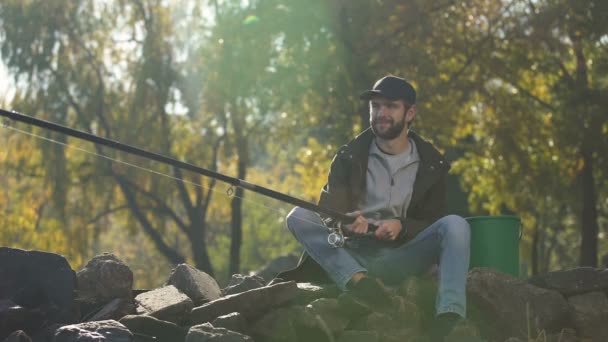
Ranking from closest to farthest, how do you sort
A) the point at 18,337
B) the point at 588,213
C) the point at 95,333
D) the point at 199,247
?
the point at 95,333 < the point at 18,337 < the point at 588,213 < the point at 199,247

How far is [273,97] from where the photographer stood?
20.6m

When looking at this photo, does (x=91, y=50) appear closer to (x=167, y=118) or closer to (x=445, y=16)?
(x=167, y=118)

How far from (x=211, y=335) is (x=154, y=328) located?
0.62 meters

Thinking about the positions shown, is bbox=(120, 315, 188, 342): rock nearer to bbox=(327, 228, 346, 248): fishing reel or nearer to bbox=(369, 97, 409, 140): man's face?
bbox=(327, 228, 346, 248): fishing reel

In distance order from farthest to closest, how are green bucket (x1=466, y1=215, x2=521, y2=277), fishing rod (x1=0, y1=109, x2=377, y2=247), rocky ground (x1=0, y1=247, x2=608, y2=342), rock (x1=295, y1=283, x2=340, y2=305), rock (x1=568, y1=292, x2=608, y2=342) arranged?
Answer: 1. green bucket (x1=466, y1=215, x2=521, y2=277)
2. rock (x1=568, y1=292, x2=608, y2=342)
3. rock (x1=295, y1=283, x2=340, y2=305)
4. rocky ground (x1=0, y1=247, x2=608, y2=342)
5. fishing rod (x1=0, y1=109, x2=377, y2=247)

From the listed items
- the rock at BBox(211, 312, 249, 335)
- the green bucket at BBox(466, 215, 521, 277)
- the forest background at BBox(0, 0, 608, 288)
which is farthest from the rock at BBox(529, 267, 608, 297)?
the forest background at BBox(0, 0, 608, 288)

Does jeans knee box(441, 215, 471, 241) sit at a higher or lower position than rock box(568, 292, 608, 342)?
higher

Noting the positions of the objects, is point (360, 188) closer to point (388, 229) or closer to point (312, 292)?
point (388, 229)

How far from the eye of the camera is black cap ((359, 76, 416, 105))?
19.9 ft

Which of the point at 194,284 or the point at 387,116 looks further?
the point at 194,284

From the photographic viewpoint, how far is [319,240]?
19.6ft

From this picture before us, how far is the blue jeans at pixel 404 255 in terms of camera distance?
5.55m

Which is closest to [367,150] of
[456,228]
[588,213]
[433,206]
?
[433,206]

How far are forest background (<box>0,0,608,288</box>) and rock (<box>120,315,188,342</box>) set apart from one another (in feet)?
38.3
